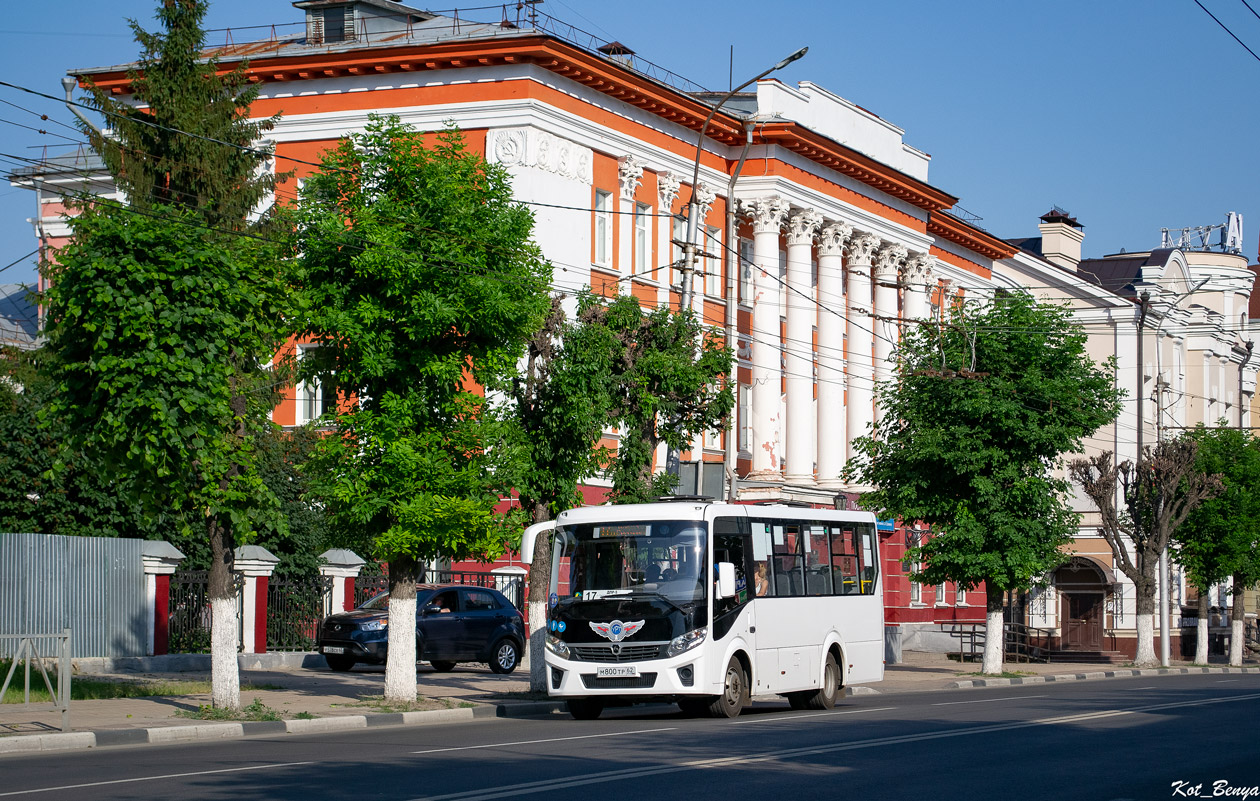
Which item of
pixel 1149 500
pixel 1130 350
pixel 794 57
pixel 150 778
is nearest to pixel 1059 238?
pixel 1130 350

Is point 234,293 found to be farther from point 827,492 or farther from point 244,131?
point 827,492

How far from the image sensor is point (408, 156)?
72.1ft

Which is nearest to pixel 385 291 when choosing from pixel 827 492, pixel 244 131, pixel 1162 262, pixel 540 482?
pixel 540 482

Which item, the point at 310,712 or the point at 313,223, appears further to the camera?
the point at 313,223

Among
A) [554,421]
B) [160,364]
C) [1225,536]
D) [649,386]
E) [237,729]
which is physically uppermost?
[649,386]

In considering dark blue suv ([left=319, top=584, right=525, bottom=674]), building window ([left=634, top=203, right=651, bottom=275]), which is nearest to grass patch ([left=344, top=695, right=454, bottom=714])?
dark blue suv ([left=319, top=584, right=525, bottom=674])

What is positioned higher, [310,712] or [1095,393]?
[1095,393]

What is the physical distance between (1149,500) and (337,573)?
1142 inches

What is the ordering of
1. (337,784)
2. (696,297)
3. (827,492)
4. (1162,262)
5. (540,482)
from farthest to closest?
(1162,262) → (827,492) → (696,297) → (540,482) → (337,784)

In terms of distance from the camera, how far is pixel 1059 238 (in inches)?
3034

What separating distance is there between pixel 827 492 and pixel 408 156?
28.1 metres

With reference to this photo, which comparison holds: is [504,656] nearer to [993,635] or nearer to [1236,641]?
[993,635]

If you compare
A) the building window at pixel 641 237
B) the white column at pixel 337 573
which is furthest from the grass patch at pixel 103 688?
the building window at pixel 641 237

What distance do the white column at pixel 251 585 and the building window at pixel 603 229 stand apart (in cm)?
1394
